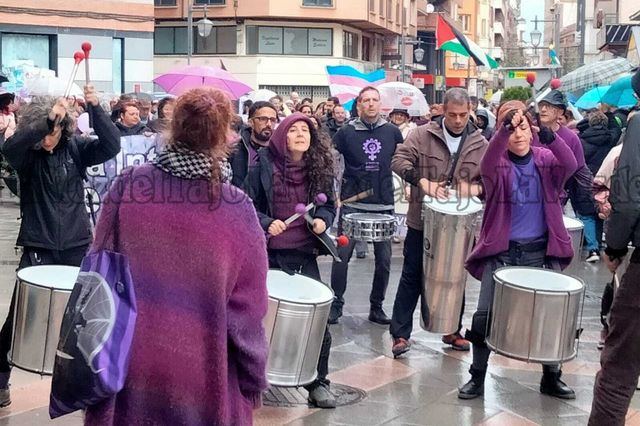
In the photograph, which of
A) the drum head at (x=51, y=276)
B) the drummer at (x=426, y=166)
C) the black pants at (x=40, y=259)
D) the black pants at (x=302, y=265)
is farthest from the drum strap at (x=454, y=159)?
the drum head at (x=51, y=276)

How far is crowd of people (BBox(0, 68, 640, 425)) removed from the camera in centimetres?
316

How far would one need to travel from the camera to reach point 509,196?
582 centimetres

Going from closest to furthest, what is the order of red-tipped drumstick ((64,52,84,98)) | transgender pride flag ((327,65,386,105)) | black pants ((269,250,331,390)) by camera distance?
red-tipped drumstick ((64,52,84,98)) → black pants ((269,250,331,390)) → transgender pride flag ((327,65,386,105))

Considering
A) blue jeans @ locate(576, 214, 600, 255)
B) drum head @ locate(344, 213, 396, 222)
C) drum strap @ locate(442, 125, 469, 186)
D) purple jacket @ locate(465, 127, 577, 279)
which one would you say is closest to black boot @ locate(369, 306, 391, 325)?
drum head @ locate(344, 213, 396, 222)

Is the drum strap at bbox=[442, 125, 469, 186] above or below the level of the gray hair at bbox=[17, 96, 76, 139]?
below

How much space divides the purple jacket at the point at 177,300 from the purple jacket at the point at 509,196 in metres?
2.90

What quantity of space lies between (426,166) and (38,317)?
118 inches

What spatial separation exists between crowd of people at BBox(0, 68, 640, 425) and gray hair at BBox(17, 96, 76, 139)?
1 centimetres

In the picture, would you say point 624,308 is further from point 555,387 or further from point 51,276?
point 51,276

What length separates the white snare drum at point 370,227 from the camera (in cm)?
779

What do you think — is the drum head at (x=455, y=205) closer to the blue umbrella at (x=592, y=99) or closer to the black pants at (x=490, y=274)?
the black pants at (x=490, y=274)

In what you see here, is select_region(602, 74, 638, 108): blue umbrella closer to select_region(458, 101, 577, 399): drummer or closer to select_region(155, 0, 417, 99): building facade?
select_region(458, 101, 577, 399): drummer

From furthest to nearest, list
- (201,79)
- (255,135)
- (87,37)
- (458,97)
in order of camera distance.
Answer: (87,37)
(201,79)
(458,97)
(255,135)

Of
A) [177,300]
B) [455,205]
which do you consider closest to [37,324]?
[177,300]
